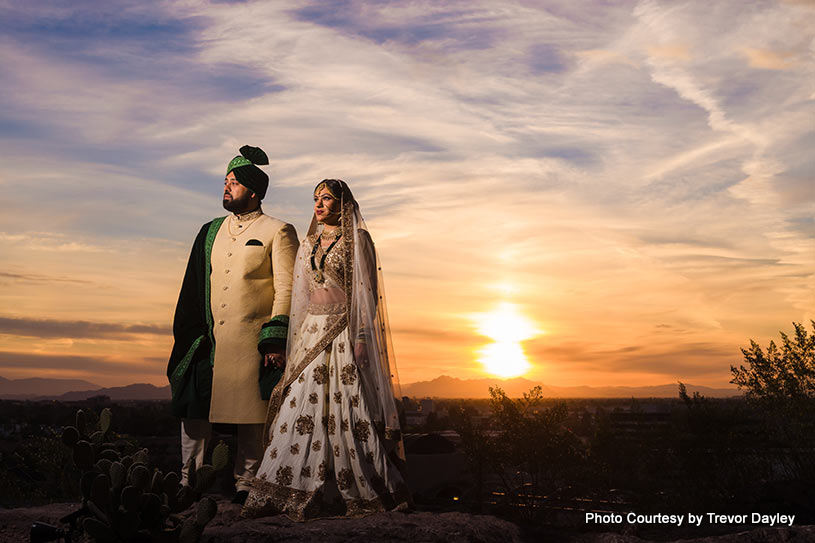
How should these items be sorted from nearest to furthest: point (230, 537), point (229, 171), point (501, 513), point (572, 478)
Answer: point (230, 537), point (229, 171), point (501, 513), point (572, 478)

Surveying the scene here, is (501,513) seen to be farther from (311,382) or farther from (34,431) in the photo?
(34,431)

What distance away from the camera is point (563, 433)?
951 centimetres

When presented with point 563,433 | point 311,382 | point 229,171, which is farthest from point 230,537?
point 563,433

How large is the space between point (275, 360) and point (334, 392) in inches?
27.4

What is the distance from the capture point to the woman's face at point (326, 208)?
7000 millimetres

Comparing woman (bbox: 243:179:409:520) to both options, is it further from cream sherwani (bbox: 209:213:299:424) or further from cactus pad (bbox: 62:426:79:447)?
cactus pad (bbox: 62:426:79:447)

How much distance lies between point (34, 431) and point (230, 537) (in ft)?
89.4

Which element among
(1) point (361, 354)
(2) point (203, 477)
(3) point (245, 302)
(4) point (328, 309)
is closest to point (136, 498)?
(2) point (203, 477)

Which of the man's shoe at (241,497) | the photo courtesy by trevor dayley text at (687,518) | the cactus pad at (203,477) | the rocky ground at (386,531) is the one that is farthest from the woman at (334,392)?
the photo courtesy by trevor dayley text at (687,518)

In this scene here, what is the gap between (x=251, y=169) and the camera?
7.51 metres

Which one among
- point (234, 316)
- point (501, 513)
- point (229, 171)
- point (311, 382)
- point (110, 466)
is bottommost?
point (501, 513)

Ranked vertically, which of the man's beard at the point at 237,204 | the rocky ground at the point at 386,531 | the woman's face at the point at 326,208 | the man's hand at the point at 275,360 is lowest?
the rocky ground at the point at 386,531

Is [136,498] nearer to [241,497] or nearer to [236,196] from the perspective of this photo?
[241,497]

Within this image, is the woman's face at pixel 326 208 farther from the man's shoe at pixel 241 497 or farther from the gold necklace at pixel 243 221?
the man's shoe at pixel 241 497
